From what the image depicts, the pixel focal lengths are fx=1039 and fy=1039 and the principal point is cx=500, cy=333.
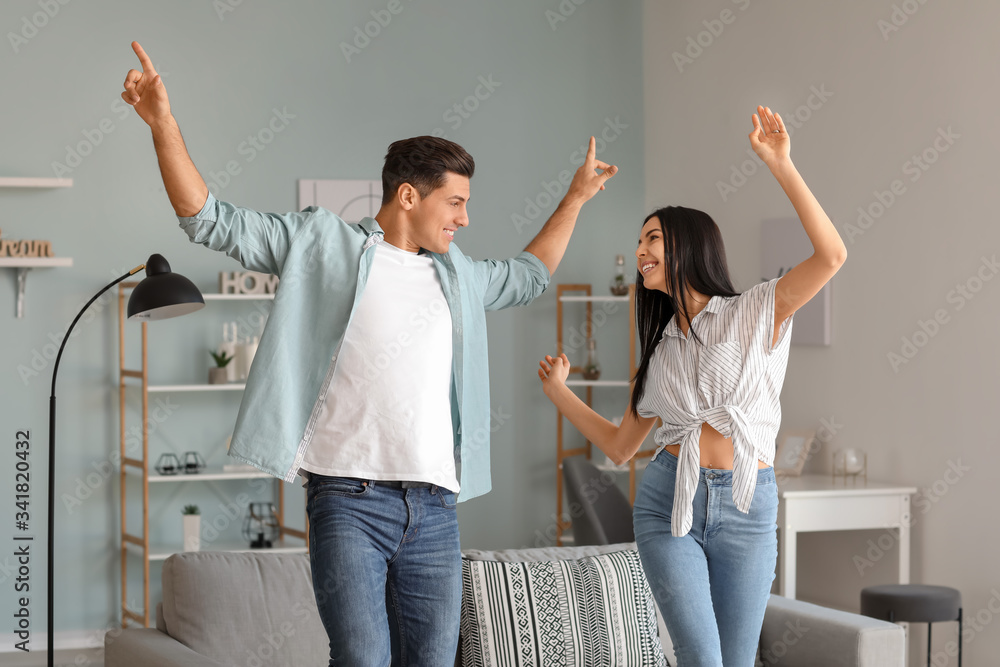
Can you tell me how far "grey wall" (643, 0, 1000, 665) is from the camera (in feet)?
A: 12.3

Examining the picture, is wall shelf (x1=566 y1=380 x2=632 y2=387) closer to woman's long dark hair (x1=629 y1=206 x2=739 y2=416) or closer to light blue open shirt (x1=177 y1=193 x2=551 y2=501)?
woman's long dark hair (x1=629 y1=206 x2=739 y2=416)

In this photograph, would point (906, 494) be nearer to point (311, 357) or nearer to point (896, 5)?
point (896, 5)

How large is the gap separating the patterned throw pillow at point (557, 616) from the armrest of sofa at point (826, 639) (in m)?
0.37

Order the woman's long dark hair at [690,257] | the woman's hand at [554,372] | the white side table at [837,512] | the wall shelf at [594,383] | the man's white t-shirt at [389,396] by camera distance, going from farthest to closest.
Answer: the wall shelf at [594,383], the white side table at [837,512], the woman's hand at [554,372], the woman's long dark hair at [690,257], the man's white t-shirt at [389,396]

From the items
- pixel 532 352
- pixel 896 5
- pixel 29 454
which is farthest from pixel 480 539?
pixel 896 5

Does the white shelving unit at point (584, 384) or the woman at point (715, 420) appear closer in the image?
the woman at point (715, 420)

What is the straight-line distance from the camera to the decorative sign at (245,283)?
476cm

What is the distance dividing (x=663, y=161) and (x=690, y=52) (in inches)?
22.9

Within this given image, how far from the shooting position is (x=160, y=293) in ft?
9.92

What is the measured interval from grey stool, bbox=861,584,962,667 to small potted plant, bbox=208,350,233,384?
2.87 m

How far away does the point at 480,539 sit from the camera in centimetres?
547

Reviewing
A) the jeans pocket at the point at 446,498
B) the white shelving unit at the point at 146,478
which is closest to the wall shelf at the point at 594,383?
the white shelving unit at the point at 146,478

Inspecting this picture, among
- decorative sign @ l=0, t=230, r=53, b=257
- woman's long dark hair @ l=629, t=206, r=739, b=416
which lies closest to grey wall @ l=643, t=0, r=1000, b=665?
woman's long dark hair @ l=629, t=206, r=739, b=416

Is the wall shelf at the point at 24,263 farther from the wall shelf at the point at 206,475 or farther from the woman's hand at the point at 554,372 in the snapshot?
the woman's hand at the point at 554,372
